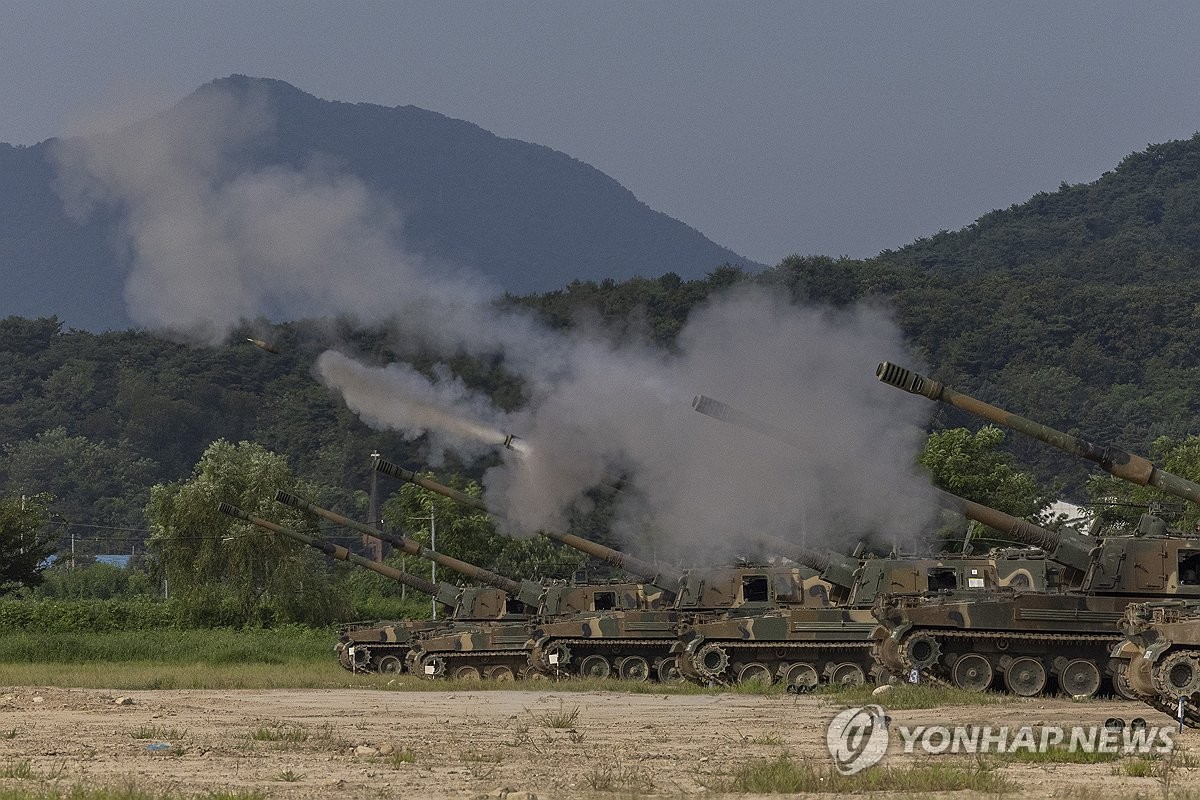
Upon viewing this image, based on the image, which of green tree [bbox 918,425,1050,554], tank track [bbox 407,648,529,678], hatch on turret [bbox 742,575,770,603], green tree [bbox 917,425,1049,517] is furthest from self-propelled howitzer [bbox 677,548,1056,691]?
green tree [bbox 917,425,1049,517]

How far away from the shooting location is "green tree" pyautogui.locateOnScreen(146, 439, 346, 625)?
60688mm

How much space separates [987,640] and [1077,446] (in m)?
5.01

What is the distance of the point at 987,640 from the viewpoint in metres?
30.0

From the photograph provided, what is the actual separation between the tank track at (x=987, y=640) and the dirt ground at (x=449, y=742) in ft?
3.83

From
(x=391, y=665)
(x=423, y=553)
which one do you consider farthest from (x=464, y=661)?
(x=423, y=553)

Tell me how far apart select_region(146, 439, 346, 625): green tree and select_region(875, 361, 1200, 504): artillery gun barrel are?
37.5 m

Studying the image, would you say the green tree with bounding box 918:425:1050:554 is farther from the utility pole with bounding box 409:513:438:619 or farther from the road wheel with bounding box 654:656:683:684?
the road wheel with bounding box 654:656:683:684

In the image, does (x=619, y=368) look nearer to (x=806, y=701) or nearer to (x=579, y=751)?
(x=806, y=701)

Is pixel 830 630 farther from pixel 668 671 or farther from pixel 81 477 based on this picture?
pixel 81 477

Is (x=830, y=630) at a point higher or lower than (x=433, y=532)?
lower

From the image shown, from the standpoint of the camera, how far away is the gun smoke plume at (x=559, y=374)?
39.6m

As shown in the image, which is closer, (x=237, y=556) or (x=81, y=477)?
(x=237, y=556)

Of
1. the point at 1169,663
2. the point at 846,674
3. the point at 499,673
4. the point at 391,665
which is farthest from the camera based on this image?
the point at 391,665

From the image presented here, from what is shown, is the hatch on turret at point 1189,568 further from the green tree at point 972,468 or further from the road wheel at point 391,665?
the green tree at point 972,468
